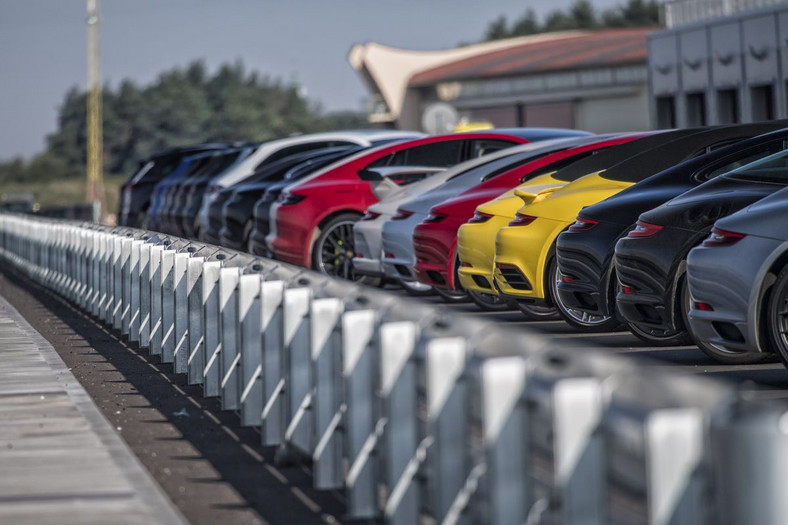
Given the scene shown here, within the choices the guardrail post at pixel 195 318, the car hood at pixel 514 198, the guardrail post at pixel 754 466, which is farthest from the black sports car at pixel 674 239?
the guardrail post at pixel 754 466

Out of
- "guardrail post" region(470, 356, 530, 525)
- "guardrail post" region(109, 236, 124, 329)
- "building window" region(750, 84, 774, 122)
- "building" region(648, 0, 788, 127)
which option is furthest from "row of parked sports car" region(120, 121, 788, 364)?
"building window" region(750, 84, 774, 122)

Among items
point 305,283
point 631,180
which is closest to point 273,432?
point 305,283

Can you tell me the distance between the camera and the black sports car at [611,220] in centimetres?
1060

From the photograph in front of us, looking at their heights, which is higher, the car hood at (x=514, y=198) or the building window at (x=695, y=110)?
the building window at (x=695, y=110)

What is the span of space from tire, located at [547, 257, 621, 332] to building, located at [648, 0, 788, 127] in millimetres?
19076

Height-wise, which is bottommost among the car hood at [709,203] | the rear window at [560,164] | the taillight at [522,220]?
the taillight at [522,220]

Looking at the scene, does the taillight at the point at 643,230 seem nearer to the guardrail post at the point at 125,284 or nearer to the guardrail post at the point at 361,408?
the guardrail post at the point at 361,408

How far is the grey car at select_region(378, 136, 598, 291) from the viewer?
1417 centimetres

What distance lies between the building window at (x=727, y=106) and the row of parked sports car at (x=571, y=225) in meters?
15.7

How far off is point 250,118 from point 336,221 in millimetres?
141328

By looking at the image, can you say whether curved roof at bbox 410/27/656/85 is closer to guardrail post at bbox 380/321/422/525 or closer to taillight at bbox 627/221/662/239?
taillight at bbox 627/221/662/239

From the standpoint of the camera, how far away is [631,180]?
11.6 metres

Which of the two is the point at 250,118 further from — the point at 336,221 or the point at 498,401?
the point at 498,401

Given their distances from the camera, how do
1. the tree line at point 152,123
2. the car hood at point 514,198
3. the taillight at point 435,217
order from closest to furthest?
the car hood at point 514,198
the taillight at point 435,217
the tree line at point 152,123
